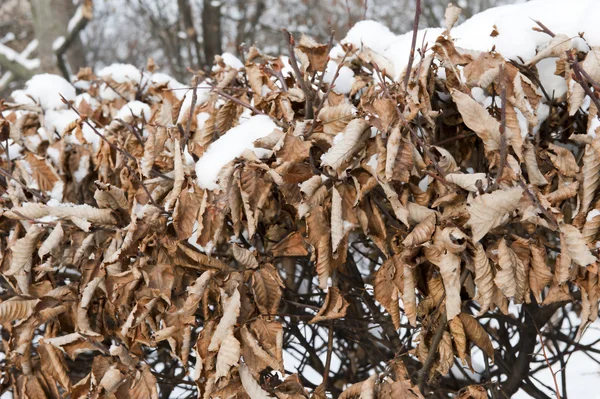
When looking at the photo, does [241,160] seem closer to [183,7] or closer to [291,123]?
[291,123]

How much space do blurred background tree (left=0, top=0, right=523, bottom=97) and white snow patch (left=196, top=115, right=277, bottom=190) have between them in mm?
360

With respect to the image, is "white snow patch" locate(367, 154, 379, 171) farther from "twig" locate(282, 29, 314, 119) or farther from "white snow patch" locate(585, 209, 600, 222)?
"white snow patch" locate(585, 209, 600, 222)

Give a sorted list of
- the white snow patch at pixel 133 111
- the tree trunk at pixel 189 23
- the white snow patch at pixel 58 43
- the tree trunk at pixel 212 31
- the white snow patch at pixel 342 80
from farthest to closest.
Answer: the tree trunk at pixel 189 23 < the tree trunk at pixel 212 31 < the white snow patch at pixel 58 43 < the white snow patch at pixel 133 111 < the white snow patch at pixel 342 80

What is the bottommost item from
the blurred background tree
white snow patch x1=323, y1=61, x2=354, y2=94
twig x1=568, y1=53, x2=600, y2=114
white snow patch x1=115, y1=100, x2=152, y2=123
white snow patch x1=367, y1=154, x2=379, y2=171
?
the blurred background tree

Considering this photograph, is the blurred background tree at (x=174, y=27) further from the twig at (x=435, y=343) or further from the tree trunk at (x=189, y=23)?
the twig at (x=435, y=343)

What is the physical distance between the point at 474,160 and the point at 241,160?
2.54 ft

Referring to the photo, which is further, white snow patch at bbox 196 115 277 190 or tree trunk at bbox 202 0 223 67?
tree trunk at bbox 202 0 223 67

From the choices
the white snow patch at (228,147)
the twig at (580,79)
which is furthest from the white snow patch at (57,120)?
the twig at (580,79)

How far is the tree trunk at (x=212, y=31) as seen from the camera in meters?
7.43

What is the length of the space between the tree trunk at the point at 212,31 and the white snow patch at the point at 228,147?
612 cm

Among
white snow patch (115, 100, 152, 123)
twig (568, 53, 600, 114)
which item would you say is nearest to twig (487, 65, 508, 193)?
twig (568, 53, 600, 114)

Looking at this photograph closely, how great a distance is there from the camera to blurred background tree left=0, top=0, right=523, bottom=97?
5754mm

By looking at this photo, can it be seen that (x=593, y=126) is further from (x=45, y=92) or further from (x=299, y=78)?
(x=45, y=92)

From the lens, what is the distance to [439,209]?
1522 millimetres
